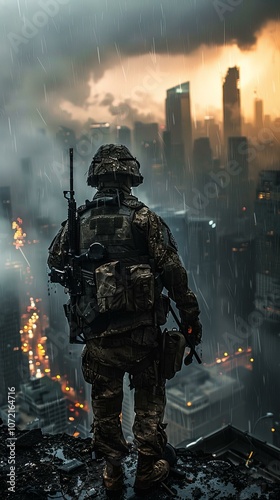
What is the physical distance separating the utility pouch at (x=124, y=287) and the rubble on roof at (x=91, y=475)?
223cm

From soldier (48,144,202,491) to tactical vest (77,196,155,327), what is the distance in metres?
0.01

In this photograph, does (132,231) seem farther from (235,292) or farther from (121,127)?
(235,292)

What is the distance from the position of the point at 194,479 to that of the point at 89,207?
3.54 meters

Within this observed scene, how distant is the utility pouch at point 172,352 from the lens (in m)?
4.84

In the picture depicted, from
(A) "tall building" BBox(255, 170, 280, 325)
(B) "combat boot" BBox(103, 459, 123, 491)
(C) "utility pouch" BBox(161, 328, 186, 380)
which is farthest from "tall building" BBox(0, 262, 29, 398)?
(C) "utility pouch" BBox(161, 328, 186, 380)

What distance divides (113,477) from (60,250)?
2.70m

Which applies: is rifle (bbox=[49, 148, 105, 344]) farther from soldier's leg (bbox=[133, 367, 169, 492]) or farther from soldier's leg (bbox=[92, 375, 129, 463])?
soldier's leg (bbox=[133, 367, 169, 492])

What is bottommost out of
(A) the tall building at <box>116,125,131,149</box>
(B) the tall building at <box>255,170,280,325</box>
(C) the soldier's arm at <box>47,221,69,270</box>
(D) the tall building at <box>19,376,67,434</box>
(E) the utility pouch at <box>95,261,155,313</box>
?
(D) the tall building at <box>19,376,67,434</box>

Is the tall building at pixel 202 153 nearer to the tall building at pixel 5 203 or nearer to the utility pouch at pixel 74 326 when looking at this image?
the tall building at pixel 5 203

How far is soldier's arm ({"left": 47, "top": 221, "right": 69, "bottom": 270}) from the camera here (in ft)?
17.3

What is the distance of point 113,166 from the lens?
5.07 meters

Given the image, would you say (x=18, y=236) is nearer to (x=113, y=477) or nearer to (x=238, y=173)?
(x=238, y=173)

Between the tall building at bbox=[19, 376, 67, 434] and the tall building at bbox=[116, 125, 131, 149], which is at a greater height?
the tall building at bbox=[116, 125, 131, 149]

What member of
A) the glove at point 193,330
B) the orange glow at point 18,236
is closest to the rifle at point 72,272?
the glove at point 193,330
